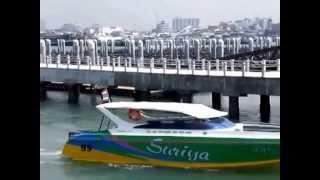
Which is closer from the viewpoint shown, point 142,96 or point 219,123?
point 219,123

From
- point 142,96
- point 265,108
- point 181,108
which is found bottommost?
point 265,108

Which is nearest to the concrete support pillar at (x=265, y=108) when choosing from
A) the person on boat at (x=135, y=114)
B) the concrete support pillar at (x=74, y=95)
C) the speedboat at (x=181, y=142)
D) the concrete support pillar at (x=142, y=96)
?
the concrete support pillar at (x=142, y=96)

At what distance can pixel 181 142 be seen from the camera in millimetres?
17094

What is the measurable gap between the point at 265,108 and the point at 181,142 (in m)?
10.0

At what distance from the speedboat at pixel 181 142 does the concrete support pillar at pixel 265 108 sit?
8.19m

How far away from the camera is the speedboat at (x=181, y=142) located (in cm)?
1688

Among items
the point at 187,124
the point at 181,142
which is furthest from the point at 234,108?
the point at 181,142

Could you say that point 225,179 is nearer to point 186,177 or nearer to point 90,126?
point 186,177

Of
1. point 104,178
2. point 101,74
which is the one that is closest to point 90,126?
point 101,74

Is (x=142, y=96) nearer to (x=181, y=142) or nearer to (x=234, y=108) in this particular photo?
(x=234, y=108)

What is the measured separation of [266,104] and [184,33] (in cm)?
5621

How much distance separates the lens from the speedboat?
55.4ft

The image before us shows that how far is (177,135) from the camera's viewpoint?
17.1 meters
